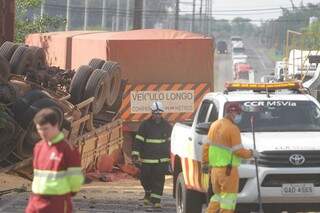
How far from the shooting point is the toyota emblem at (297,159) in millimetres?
9453

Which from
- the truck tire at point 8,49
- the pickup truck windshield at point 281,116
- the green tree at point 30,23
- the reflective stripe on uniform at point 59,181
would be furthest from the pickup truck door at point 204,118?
the green tree at point 30,23

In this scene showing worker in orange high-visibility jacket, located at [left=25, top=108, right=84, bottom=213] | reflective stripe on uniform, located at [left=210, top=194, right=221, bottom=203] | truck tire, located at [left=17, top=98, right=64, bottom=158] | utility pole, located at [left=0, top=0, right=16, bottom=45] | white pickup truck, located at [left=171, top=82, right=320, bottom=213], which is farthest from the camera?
utility pole, located at [left=0, top=0, right=16, bottom=45]

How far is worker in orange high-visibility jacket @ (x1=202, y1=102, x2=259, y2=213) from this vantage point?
903 centimetres

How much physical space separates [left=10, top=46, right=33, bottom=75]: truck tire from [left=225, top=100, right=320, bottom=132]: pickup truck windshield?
4334 millimetres

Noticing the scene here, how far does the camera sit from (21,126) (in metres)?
11.0

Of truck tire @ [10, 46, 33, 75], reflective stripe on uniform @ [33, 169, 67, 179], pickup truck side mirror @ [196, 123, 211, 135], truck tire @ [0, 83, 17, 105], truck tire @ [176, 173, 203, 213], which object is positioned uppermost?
truck tire @ [10, 46, 33, 75]

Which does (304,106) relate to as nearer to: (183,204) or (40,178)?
(183,204)

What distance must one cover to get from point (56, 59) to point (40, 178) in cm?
1520

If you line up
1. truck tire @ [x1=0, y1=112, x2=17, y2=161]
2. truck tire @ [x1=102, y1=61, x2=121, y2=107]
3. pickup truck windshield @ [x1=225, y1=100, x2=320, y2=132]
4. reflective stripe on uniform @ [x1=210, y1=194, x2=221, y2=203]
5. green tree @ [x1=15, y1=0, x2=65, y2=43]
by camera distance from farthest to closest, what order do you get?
green tree @ [x1=15, y1=0, x2=65, y2=43] → truck tire @ [x1=102, y1=61, x2=121, y2=107] → truck tire @ [x1=0, y1=112, x2=17, y2=161] → pickup truck windshield @ [x1=225, y1=100, x2=320, y2=132] → reflective stripe on uniform @ [x1=210, y1=194, x2=221, y2=203]

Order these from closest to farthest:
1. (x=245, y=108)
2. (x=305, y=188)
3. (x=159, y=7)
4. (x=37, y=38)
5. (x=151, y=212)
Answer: (x=305, y=188)
(x=245, y=108)
(x=151, y=212)
(x=37, y=38)
(x=159, y=7)

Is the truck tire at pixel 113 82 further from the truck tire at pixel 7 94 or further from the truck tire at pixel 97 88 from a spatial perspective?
the truck tire at pixel 7 94

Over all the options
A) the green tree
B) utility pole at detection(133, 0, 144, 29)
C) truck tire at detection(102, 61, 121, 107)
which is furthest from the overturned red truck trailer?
utility pole at detection(133, 0, 144, 29)

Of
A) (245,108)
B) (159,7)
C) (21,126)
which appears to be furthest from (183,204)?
(159,7)

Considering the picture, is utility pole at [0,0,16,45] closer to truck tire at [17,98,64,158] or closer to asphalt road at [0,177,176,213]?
asphalt road at [0,177,176,213]
